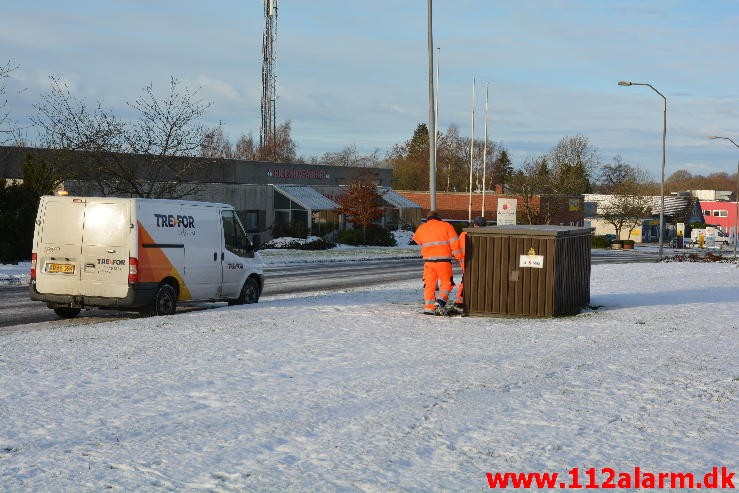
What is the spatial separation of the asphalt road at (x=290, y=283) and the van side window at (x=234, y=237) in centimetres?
136

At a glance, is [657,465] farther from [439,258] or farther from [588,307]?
[588,307]

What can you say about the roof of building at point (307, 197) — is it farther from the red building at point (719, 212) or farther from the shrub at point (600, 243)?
the red building at point (719, 212)

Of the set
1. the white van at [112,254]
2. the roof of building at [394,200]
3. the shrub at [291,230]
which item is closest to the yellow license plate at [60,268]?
the white van at [112,254]

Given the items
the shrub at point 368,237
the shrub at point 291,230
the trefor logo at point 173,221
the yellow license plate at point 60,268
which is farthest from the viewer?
the shrub at point 368,237

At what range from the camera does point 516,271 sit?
1462cm

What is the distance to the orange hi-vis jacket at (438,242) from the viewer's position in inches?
581

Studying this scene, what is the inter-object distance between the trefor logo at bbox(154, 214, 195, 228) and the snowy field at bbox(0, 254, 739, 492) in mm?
2056

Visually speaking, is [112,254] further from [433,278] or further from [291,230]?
[291,230]

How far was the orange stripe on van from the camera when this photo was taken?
554 inches

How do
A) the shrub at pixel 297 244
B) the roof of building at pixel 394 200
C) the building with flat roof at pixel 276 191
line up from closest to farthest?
the shrub at pixel 297 244
the building with flat roof at pixel 276 191
the roof of building at pixel 394 200

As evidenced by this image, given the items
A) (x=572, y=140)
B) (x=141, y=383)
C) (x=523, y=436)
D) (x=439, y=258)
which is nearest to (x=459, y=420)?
(x=523, y=436)

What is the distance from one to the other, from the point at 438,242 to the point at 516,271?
1.38 metres

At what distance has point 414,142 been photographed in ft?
462

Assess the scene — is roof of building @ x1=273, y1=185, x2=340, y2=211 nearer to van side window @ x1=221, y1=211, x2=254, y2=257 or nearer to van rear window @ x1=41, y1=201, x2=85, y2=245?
van side window @ x1=221, y1=211, x2=254, y2=257
